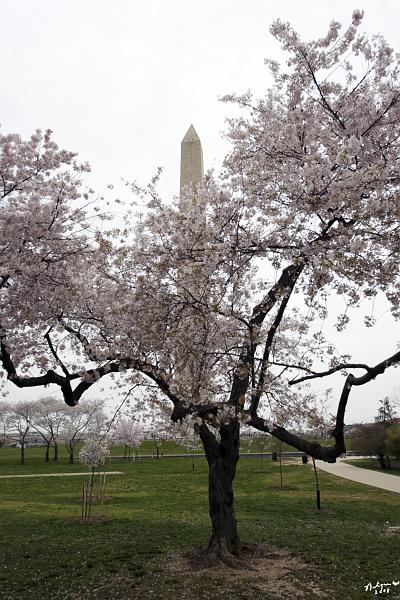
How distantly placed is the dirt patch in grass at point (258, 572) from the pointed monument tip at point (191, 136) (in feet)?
50.2

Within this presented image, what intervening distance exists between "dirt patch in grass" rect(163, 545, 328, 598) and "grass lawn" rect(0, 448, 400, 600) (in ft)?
0.07

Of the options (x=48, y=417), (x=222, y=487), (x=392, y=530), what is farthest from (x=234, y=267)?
(x=48, y=417)

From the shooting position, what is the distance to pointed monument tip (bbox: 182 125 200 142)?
62.4 ft

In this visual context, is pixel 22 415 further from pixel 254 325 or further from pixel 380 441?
pixel 254 325

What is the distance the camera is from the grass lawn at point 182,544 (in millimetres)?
6582

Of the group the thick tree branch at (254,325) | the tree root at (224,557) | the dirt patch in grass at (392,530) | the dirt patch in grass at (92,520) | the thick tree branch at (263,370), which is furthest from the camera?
the dirt patch in grass at (92,520)

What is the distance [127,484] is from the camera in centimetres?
2194

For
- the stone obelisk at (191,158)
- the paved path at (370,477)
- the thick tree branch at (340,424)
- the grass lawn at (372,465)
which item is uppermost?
the stone obelisk at (191,158)

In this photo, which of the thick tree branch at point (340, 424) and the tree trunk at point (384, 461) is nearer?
the thick tree branch at point (340, 424)

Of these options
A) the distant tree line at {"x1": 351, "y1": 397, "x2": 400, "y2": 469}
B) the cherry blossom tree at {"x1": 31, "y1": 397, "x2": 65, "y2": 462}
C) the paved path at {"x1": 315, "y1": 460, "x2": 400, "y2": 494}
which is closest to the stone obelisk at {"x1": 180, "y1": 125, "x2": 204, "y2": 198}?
the paved path at {"x1": 315, "y1": 460, "x2": 400, "y2": 494}

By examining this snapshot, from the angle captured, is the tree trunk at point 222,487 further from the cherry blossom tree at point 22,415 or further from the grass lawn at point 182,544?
the cherry blossom tree at point 22,415

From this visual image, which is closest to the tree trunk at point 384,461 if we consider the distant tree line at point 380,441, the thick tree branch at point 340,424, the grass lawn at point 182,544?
the distant tree line at point 380,441

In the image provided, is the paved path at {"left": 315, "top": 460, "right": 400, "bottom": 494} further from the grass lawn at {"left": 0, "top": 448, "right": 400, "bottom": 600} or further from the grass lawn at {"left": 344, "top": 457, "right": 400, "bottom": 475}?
the grass lawn at {"left": 0, "top": 448, "right": 400, "bottom": 600}

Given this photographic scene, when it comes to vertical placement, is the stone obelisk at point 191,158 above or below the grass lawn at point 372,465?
above
